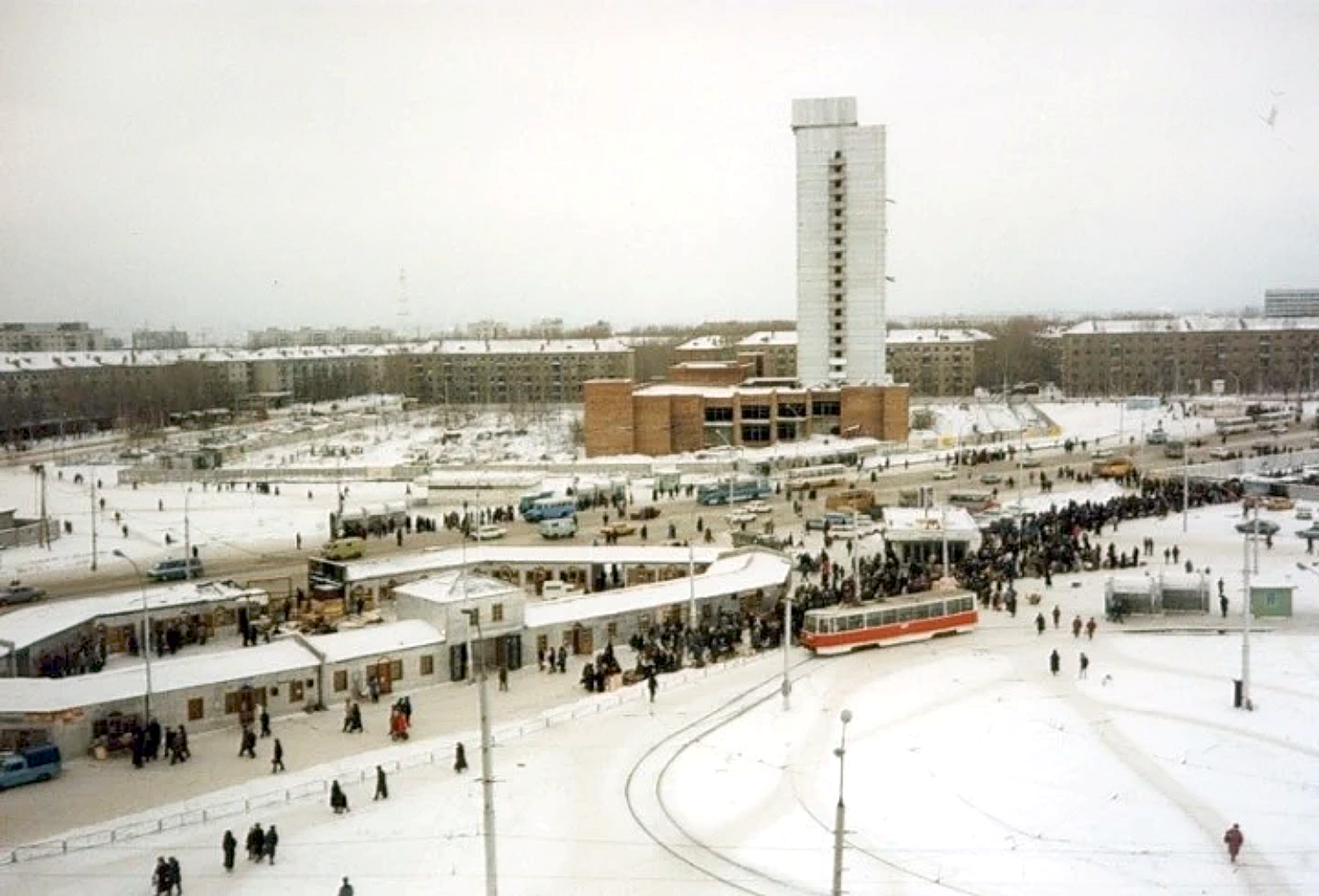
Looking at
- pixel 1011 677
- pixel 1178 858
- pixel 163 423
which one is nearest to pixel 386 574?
pixel 1011 677

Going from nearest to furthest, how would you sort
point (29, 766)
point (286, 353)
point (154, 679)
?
1. point (29, 766)
2. point (154, 679)
3. point (286, 353)

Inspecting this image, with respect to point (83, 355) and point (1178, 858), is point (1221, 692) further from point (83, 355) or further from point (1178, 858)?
point (83, 355)

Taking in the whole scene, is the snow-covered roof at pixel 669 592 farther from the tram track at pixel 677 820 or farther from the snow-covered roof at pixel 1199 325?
the snow-covered roof at pixel 1199 325

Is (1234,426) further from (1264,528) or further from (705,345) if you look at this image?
(705,345)

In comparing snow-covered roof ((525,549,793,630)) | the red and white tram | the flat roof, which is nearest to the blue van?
snow-covered roof ((525,549,793,630))

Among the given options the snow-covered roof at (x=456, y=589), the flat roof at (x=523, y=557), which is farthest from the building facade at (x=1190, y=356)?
the snow-covered roof at (x=456, y=589)

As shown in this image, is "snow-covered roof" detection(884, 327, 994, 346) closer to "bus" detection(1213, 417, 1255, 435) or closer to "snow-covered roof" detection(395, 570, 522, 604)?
"bus" detection(1213, 417, 1255, 435)

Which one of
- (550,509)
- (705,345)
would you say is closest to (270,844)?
(550,509)
